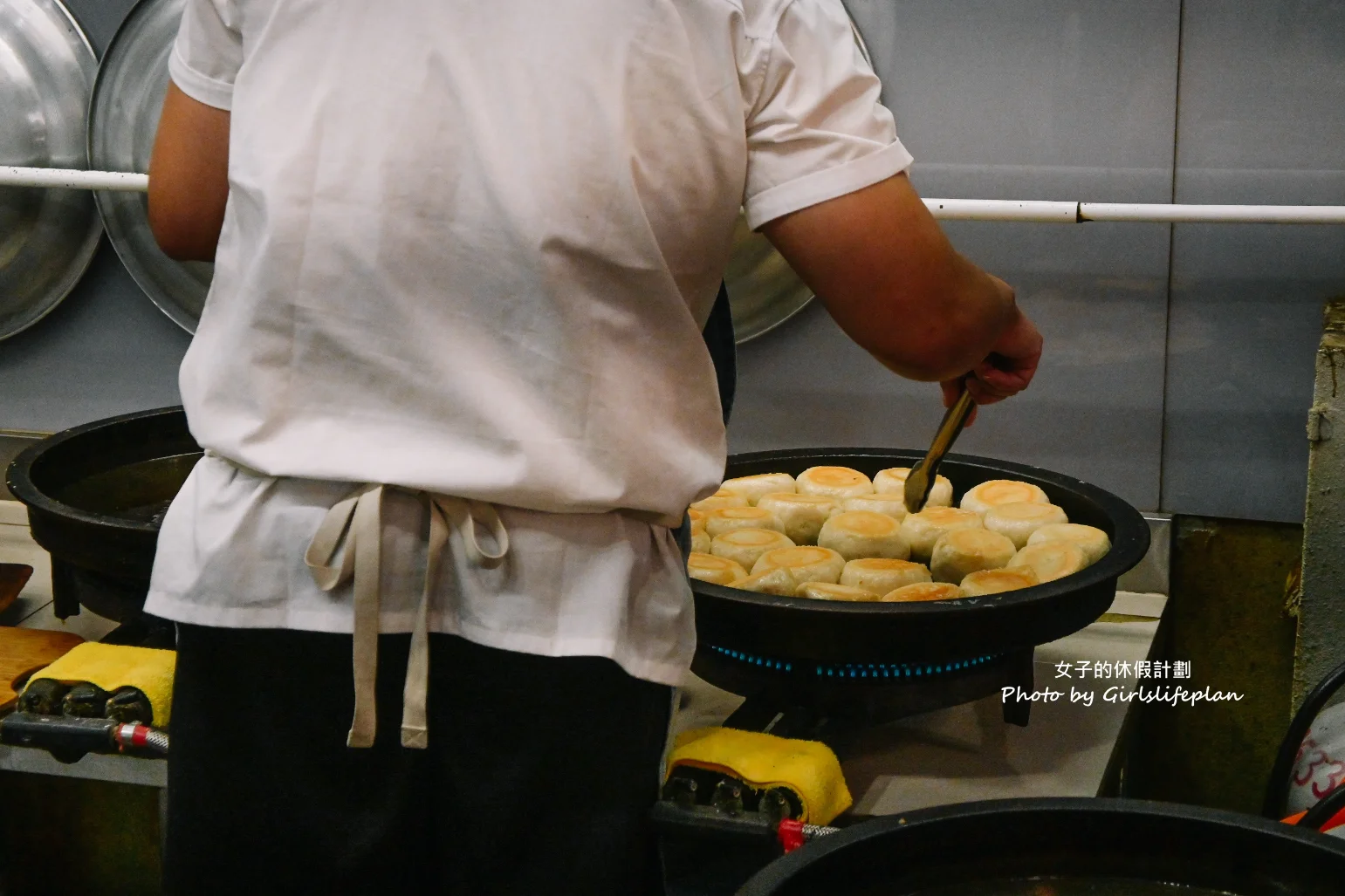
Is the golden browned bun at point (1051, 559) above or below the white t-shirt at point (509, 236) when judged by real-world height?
below

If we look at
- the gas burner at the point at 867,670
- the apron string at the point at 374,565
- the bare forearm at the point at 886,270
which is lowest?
the gas burner at the point at 867,670

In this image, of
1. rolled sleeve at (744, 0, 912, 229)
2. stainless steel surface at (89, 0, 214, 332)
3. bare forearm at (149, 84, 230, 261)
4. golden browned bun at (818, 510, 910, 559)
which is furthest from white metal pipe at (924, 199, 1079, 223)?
stainless steel surface at (89, 0, 214, 332)

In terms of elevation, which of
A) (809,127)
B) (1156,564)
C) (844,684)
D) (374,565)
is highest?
(809,127)

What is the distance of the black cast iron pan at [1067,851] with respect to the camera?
865mm

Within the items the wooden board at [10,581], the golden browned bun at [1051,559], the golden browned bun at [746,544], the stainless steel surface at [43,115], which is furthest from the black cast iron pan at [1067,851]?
the stainless steel surface at [43,115]

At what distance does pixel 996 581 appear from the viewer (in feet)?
6.10

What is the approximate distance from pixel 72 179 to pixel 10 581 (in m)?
0.81

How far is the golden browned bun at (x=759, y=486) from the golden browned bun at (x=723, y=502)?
0.04ft

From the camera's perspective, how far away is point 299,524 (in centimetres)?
109

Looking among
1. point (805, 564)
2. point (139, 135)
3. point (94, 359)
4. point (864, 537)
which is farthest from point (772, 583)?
point (94, 359)

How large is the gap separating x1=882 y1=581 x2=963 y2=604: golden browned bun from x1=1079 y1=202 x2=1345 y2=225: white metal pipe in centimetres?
76

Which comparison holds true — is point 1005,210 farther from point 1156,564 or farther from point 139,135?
point 139,135

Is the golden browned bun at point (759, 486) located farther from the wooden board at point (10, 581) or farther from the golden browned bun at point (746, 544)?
the wooden board at point (10, 581)

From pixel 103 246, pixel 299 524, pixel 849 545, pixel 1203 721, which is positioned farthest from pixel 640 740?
pixel 103 246
